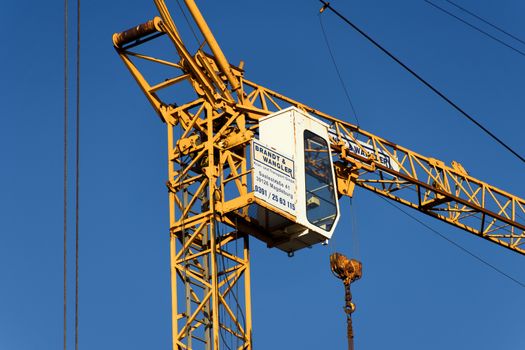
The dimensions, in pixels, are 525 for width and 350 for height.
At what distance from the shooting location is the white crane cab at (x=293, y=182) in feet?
171

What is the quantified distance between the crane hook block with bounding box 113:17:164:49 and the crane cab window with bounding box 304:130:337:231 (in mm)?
6071

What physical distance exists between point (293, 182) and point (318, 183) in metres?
1.40

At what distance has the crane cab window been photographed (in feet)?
174

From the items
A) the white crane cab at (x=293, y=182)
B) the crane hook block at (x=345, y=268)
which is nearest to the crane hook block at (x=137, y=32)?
the white crane cab at (x=293, y=182)

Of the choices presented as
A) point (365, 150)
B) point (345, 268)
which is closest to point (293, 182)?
point (345, 268)

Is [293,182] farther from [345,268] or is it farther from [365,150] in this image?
[365,150]

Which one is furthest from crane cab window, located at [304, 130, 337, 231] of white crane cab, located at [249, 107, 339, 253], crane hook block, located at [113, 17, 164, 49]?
crane hook block, located at [113, 17, 164, 49]

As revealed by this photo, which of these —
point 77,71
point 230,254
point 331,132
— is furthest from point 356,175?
point 77,71

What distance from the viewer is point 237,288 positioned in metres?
52.7

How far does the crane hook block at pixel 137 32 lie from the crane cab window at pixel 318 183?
19.9ft

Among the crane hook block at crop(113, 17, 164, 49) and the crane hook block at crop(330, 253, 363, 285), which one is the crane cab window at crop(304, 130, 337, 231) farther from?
the crane hook block at crop(113, 17, 164, 49)

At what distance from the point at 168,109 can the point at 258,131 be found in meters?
3.21

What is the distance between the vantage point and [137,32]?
182 ft

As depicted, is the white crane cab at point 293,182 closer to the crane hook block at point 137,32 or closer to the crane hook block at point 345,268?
the crane hook block at point 345,268
